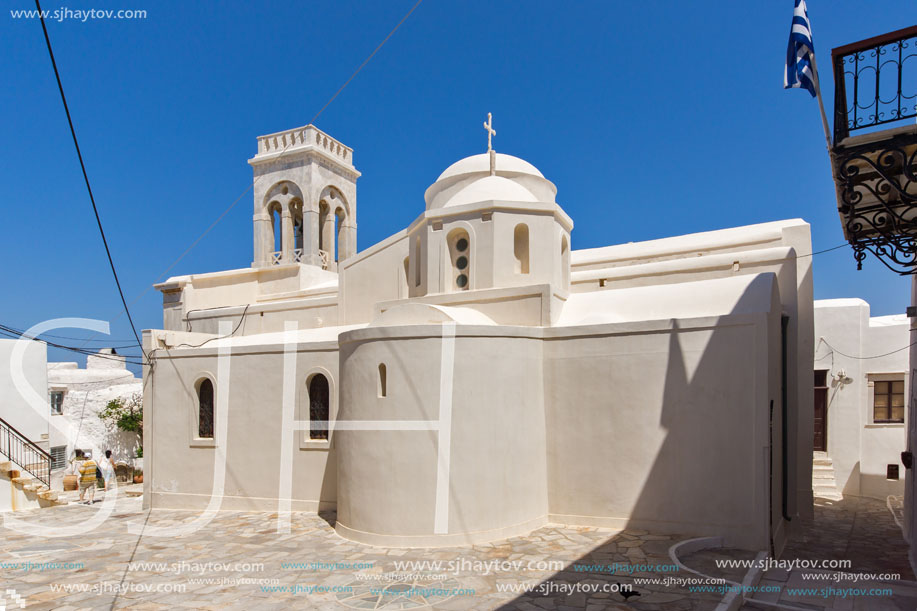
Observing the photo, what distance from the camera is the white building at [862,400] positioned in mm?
13883

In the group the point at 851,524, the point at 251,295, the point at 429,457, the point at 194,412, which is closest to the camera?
the point at 429,457

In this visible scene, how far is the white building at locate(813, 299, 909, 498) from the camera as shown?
45.5 feet

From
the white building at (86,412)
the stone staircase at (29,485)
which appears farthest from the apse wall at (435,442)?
the white building at (86,412)

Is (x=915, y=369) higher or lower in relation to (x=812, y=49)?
lower

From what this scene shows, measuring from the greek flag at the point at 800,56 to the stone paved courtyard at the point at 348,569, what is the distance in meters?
5.63

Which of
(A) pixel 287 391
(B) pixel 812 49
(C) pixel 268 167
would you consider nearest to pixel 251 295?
(C) pixel 268 167

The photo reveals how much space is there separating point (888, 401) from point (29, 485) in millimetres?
19480

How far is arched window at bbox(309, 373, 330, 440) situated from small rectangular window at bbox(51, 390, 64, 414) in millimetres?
18091

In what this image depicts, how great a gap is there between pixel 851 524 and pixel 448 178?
1105 cm

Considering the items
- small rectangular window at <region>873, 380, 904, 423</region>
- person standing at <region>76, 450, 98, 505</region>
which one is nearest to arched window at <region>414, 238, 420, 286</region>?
person standing at <region>76, 450, 98, 505</region>

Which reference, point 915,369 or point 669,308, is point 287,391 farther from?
point 915,369

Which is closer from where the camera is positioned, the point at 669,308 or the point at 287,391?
the point at 669,308

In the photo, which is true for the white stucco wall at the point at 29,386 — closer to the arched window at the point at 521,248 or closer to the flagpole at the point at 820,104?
the arched window at the point at 521,248

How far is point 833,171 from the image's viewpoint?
550 cm
